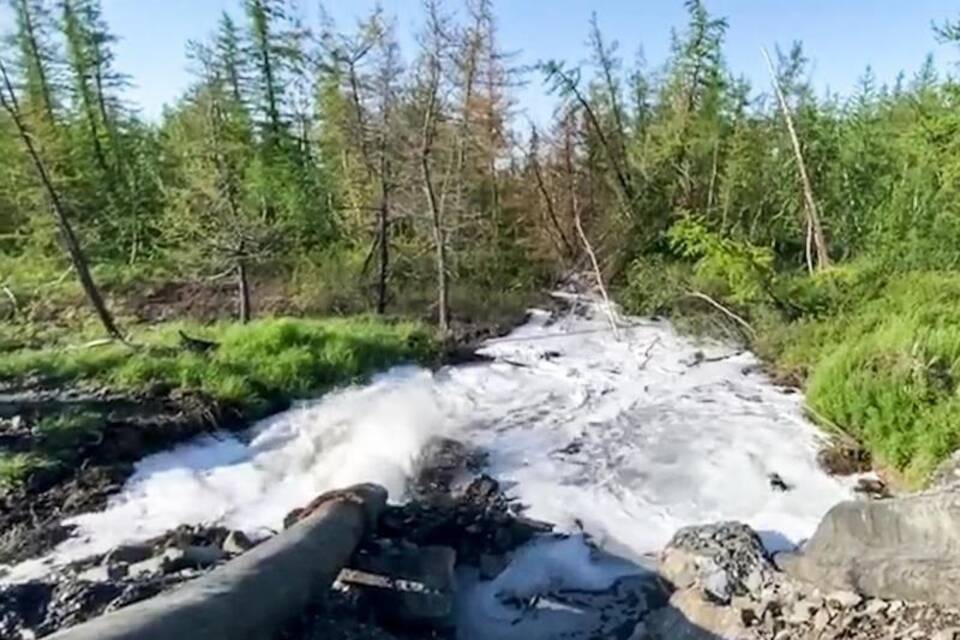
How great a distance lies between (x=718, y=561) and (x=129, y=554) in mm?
3390

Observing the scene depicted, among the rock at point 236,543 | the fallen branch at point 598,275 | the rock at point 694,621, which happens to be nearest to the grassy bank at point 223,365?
the rock at point 236,543

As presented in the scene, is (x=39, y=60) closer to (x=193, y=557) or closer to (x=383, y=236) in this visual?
(x=383, y=236)

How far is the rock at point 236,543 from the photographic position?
15.0 ft

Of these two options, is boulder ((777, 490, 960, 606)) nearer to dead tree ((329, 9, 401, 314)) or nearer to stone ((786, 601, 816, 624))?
stone ((786, 601, 816, 624))

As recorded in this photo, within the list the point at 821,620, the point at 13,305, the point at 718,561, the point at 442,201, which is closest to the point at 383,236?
the point at 442,201

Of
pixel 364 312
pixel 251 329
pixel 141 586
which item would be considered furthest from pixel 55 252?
pixel 141 586

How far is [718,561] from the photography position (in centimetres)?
436

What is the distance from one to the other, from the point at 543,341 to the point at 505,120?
3866 millimetres

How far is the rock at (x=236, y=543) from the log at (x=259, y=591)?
537 mm

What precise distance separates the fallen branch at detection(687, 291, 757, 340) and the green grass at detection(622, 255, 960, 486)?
5.4 inches

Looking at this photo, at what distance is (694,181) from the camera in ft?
43.6

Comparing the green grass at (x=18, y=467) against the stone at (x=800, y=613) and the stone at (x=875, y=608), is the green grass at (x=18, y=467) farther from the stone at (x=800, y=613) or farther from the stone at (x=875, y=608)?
the stone at (x=875, y=608)

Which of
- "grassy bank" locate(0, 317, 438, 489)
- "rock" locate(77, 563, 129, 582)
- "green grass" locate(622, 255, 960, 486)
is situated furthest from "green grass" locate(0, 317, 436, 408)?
"green grass" locate(622, 255, 960, 486)

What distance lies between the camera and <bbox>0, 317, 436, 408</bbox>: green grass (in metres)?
8.03
